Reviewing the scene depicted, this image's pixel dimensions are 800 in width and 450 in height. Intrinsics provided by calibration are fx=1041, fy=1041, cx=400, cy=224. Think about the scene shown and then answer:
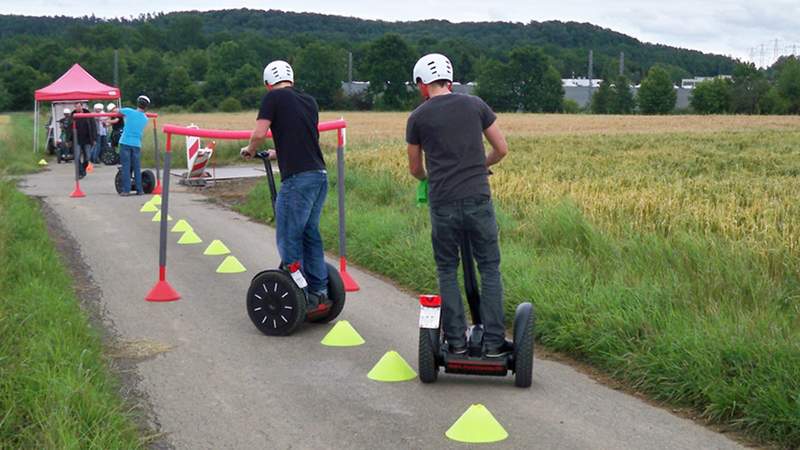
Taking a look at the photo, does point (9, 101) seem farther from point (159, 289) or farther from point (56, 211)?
point (159, 289)

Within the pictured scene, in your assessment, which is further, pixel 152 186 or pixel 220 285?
pixel 152 186

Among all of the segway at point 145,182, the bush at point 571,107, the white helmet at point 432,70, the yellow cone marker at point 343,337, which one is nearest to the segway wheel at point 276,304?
the yellow cone marker at point 343,337

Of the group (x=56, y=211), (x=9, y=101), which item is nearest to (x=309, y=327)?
(x=56, y=211)

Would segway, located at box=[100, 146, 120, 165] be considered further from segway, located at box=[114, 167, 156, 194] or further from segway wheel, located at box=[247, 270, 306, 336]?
segway wheel, located at box=[247, 270, 306, 336]

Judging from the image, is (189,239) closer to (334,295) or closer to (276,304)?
(334,295)

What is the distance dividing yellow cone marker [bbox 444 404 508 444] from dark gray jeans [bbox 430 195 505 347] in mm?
947

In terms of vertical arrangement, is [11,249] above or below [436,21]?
below

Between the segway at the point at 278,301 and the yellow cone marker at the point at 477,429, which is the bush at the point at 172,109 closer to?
the segway at the point at 278,301

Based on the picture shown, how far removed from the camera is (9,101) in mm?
94438

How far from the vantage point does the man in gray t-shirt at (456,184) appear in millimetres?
6207

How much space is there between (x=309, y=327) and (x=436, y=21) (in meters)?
148

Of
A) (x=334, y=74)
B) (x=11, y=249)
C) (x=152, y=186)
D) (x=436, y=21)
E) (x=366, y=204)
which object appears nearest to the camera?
(x=11, y=249)

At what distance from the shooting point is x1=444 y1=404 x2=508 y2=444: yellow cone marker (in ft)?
17.4

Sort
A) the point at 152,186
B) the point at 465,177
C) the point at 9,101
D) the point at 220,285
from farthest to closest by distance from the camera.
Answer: the point at 9,101
the point at 152,186
the point at 220,285
the point at 465,177
